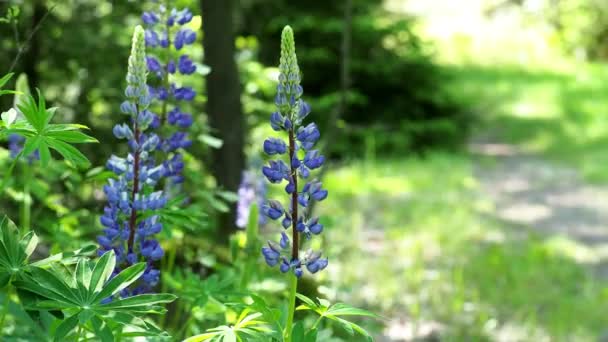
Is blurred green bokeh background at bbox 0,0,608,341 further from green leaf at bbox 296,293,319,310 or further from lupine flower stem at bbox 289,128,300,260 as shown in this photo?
green leaf at bbox 296,293,319,310

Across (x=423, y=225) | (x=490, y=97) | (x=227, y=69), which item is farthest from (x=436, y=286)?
(x=490, y=97)

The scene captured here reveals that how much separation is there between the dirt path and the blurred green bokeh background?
0.10ft

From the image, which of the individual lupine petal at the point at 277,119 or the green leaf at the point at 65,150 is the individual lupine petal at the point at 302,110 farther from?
the green leaf at the point at 65,150

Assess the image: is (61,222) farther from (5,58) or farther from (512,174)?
(512,174)

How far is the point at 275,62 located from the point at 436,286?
18.1ft

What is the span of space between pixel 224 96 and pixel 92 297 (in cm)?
275

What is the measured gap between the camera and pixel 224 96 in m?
4.53

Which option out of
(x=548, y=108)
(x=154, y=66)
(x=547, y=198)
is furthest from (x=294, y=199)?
(x=548, y=108)

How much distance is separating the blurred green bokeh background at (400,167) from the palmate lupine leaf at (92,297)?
16.7 inches

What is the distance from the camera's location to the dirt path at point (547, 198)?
7.50m

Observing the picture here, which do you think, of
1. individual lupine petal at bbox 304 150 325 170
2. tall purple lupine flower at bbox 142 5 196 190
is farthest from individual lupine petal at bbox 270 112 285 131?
tall purple lupine flower at bbox 142 5 196 190

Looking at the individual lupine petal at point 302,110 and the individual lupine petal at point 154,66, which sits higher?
the individual lupine petal at point 154,66

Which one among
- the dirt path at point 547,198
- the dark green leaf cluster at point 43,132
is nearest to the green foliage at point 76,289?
the dark green leaf cluster at point 43,132

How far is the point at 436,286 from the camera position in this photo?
18.0ft
